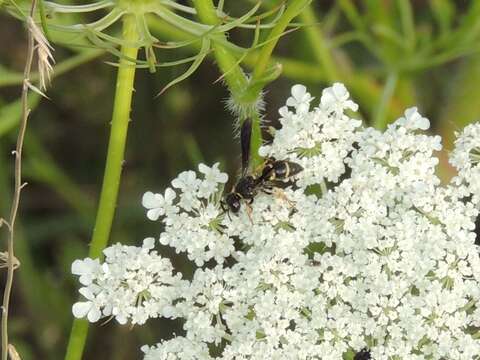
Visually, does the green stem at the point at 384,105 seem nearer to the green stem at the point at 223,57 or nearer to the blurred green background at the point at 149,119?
the blurred green background at the point at 149,119

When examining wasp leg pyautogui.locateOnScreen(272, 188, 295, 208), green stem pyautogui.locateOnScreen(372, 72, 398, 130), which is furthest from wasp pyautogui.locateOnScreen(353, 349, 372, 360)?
green stem pyautogui.locateOnScreen(372, 72, 398, 130)

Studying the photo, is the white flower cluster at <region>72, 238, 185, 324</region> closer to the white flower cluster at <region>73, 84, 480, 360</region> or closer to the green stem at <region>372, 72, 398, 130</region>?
the white flower cluster at <region>73, 84, 480, 360</region>

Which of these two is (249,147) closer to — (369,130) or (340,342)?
(369,130)

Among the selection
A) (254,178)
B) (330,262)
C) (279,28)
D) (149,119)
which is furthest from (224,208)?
(149,119)

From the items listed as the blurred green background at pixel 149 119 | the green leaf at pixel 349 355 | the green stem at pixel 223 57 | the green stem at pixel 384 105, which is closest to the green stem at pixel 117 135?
the green stem at pixel 223 57

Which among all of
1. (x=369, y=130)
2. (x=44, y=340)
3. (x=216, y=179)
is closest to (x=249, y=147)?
(x=216, y=179)

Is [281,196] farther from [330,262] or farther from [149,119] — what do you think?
[149,119]
